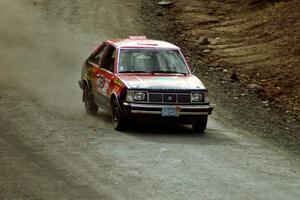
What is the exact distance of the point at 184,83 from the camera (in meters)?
14.7

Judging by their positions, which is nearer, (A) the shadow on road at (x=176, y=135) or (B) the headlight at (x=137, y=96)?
(A) the shadow on road at (x=176, y=135)

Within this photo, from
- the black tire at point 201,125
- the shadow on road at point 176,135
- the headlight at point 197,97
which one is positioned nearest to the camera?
the shadow on road at point 176,135

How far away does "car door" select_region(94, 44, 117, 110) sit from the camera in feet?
50.1

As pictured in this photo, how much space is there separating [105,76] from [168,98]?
1822mm

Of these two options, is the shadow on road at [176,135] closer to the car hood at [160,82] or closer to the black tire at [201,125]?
the black tire at [201,125]

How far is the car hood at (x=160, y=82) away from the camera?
14.3 meters

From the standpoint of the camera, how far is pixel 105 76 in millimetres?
15500

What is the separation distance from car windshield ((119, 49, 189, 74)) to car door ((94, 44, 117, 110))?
0.28 metres

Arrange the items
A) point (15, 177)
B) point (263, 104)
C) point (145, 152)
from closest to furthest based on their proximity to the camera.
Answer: point (15, 177), point (145, 152), point (263, 104)

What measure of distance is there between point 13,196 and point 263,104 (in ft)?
35.2

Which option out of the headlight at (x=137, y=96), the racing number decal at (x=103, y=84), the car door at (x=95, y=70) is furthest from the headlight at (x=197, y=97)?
the car door at (x=95, y=70)

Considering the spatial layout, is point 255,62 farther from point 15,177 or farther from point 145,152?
point 15,177

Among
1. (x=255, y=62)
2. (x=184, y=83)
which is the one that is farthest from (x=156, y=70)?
(x=255, y=62)

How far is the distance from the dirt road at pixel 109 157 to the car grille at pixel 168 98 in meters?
0.69
